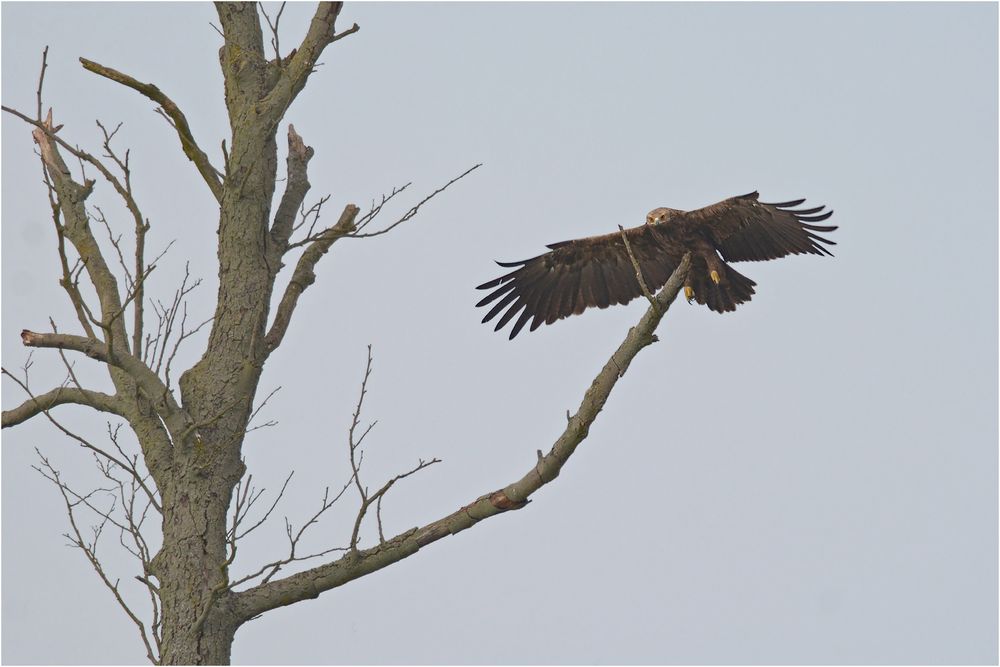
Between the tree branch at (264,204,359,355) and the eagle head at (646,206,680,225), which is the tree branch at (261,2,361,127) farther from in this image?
the eagle head at (646,206,680,225)

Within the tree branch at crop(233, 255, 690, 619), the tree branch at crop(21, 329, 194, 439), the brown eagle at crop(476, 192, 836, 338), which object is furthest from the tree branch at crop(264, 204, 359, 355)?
the brown eagle at crop(476, 192, 836, 338)

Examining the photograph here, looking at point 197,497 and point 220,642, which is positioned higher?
point 197,497

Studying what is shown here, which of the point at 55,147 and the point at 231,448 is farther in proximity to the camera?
the point at 55,147

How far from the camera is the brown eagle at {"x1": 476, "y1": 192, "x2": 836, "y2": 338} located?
8039 mm

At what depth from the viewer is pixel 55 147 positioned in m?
6.59

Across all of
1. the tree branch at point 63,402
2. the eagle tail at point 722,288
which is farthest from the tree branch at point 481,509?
the eagle tail at point 722,288

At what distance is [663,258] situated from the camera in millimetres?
8555

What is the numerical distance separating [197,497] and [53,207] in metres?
1.56

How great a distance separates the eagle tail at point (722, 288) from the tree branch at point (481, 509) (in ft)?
10.6

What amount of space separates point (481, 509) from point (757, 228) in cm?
413

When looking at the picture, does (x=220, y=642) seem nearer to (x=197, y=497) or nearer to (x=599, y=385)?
(x=197, y=497)

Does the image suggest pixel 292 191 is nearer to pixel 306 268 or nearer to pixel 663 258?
pixel 306 268

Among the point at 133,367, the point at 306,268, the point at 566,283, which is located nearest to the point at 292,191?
the point at 306,268

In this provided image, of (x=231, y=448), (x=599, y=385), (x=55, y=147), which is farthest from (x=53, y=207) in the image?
(x=599, y=385)
